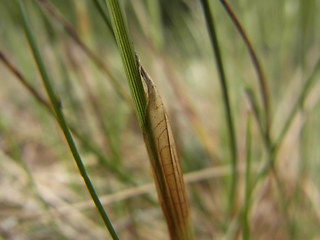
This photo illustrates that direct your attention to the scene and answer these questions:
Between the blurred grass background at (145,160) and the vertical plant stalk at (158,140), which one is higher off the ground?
the blurred grass background at (145,160)

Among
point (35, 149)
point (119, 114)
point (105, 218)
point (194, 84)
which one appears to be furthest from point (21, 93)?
point (105, 218)

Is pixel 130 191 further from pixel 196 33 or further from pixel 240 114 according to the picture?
pixel 196 33

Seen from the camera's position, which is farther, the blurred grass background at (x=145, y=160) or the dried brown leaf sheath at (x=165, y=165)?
the blurred grass background at (x=145, y=160)

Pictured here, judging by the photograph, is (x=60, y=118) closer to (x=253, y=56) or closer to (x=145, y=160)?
(x=253, y=56)

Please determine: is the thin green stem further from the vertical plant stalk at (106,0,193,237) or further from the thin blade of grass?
the thin blade of grass

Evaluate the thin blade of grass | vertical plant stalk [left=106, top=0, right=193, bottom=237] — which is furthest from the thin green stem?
the thin blade of grass

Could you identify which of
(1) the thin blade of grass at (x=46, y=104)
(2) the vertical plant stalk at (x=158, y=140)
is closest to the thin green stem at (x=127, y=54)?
(2) the vertical plant stalk at (x=158, y=140)

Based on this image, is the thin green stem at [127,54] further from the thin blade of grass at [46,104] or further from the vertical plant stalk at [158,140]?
the thin blade of grass at [46,104]
